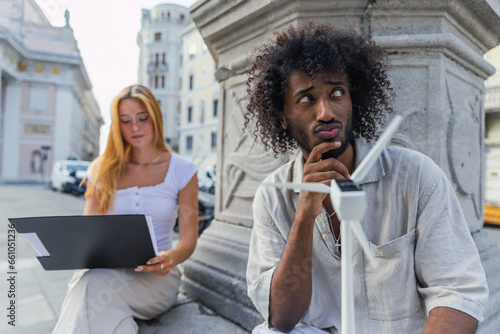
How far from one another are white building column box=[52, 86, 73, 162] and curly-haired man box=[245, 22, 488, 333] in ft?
108

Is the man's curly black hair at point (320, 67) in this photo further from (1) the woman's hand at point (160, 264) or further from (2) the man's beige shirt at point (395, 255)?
(1) the woman's hand at point (160, 264)

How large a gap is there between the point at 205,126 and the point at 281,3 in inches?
1173

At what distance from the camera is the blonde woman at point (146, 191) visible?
193 cm

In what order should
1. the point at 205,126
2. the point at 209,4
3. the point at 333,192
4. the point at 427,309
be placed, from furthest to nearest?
1. the point at 205,126
2. the point at 209,4
3. the point at 427,309
4. the point at 333,192

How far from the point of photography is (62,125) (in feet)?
98.6

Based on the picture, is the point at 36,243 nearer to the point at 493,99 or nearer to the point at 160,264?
the point at 160,264

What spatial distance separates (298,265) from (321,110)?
563 millimetres

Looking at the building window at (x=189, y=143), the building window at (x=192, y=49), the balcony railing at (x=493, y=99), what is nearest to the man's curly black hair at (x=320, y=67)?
the balcony railing at (x=493, y=99)

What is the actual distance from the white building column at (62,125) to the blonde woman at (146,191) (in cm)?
3150

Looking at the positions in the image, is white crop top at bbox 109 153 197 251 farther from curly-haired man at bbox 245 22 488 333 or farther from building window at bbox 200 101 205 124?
building window at bbox 200 101 205 124

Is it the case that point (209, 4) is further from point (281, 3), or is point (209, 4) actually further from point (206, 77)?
point (206, 77)

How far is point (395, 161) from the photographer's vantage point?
4.09 ft

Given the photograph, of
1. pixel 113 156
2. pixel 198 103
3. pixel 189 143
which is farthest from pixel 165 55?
pixel 113 156

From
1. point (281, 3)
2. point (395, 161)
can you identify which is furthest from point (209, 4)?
point (395, 161)
